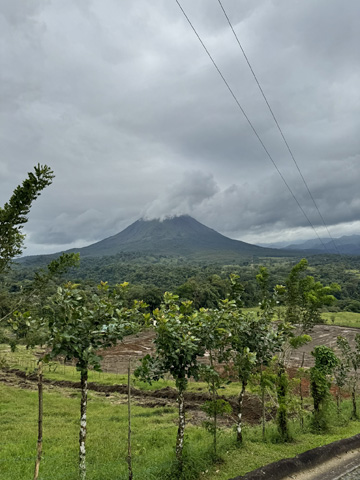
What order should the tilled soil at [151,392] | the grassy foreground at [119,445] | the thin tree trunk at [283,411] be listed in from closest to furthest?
1. the grassy foreground at [119,445]
2. the thin tree trunk at [283,411]
3. the tilled soil at [151,392]

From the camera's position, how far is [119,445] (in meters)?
11.6

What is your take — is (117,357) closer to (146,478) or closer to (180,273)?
(146,478)

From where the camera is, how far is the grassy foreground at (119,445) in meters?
8.08

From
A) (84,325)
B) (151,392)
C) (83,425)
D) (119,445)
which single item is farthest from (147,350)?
(84,325)

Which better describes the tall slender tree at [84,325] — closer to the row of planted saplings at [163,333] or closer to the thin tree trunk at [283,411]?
the row of planted saplings at [163,333]

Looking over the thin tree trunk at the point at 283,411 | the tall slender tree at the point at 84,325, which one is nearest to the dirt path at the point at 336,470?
the thin tree trunk at the point at 283,411

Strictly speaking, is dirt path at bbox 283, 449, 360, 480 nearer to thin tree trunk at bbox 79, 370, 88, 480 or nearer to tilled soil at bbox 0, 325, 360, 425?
tilled soil at bbox 0, 325, 360, 425

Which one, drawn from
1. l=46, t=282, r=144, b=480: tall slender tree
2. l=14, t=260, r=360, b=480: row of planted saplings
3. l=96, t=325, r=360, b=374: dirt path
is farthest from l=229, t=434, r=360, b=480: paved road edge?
l=96, t=325, r=360, b=374: dirt path

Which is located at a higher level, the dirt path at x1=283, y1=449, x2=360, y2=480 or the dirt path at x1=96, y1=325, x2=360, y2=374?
the dirt path at x1=283, y1=449, x2=360, y2=480

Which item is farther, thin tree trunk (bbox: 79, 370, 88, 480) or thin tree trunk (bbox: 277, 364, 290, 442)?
thin tree trunk (bbox: 277, 364, 290, 442)

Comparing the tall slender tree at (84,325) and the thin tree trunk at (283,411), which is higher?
the tall slender tree at (84,325)

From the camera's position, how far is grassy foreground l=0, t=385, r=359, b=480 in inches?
318

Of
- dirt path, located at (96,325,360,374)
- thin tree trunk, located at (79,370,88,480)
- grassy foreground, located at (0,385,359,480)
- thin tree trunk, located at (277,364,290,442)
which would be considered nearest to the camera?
thin tree trunk, located at (79,370,88,480)

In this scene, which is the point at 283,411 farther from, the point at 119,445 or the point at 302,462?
the point at 119,445
